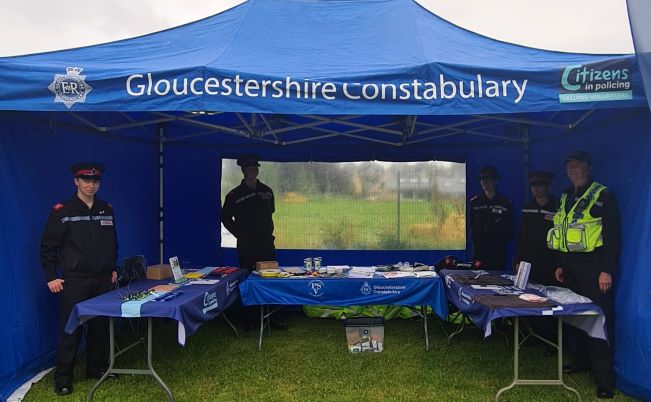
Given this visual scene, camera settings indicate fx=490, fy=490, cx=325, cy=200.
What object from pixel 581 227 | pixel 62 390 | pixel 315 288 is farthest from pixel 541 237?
pixel 62 390

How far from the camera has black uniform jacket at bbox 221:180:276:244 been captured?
4816mm

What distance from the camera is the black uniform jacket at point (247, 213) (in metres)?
4.82

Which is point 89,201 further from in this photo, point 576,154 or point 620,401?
point 620,401

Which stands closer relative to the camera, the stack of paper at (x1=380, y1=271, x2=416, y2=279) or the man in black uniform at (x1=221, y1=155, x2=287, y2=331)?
the stack of paper at (x1=380, y1=271, x2=416, y2=279)

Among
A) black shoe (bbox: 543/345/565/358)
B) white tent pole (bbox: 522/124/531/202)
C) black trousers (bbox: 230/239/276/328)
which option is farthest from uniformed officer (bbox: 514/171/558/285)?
black trousers (bbox: 230/239/276/328)

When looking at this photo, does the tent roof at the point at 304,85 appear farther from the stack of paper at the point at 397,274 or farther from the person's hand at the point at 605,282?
the stack of paper at the point at 397,274

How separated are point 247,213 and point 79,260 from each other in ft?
6.03

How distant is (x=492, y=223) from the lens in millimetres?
4535

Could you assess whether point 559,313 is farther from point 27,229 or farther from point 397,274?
point 27,229

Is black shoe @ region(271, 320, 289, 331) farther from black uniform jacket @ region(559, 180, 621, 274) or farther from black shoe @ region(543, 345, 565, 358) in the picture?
black uniform jacket @ region(559, 180, 621, 274)

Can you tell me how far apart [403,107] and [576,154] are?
128 centimetres

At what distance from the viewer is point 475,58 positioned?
10.6ft

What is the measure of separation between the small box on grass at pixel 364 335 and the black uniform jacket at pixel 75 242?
193cm

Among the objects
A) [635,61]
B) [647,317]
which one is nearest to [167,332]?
[647,317]
